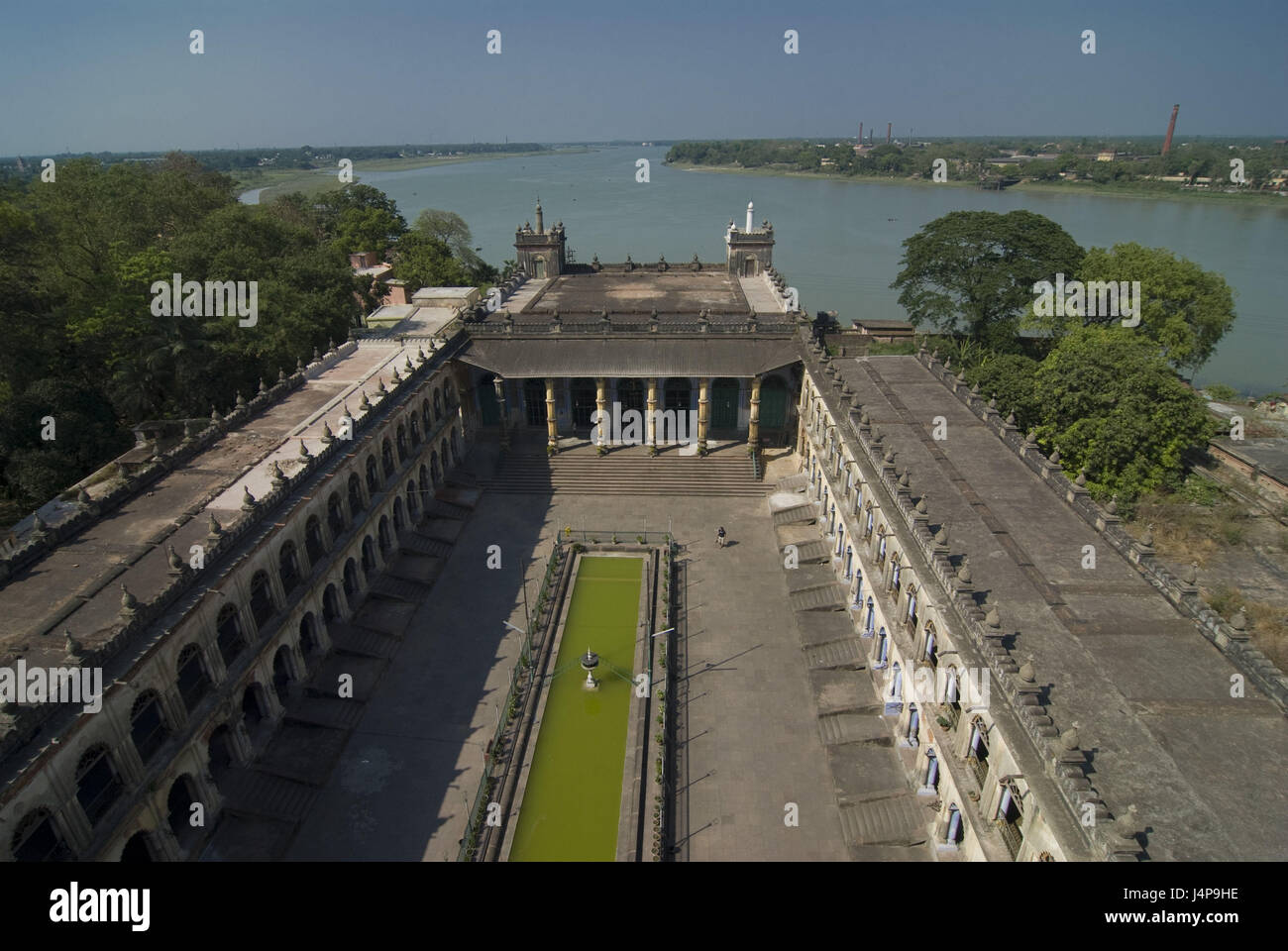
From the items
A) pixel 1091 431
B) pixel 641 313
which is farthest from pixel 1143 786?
pixel 641 313

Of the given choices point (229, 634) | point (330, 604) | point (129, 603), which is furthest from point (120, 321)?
point (129, 603)

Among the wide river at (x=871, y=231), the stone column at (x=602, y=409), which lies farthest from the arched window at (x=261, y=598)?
the wide river at (x=871, y=231)

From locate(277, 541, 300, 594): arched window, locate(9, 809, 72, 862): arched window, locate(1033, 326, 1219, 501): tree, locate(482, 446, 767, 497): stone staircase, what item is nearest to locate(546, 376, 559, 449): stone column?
locate(482, 446, 767, 497): stone staircase

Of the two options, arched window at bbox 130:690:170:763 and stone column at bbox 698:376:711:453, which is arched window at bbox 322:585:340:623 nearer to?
arched window at bbox 130:690:170:763

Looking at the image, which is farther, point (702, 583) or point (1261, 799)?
point (702, 583)

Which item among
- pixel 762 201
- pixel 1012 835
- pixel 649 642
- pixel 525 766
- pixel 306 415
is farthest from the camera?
pixel 762 201

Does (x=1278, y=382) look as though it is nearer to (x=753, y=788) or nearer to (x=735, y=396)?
(x=735, y=396)
